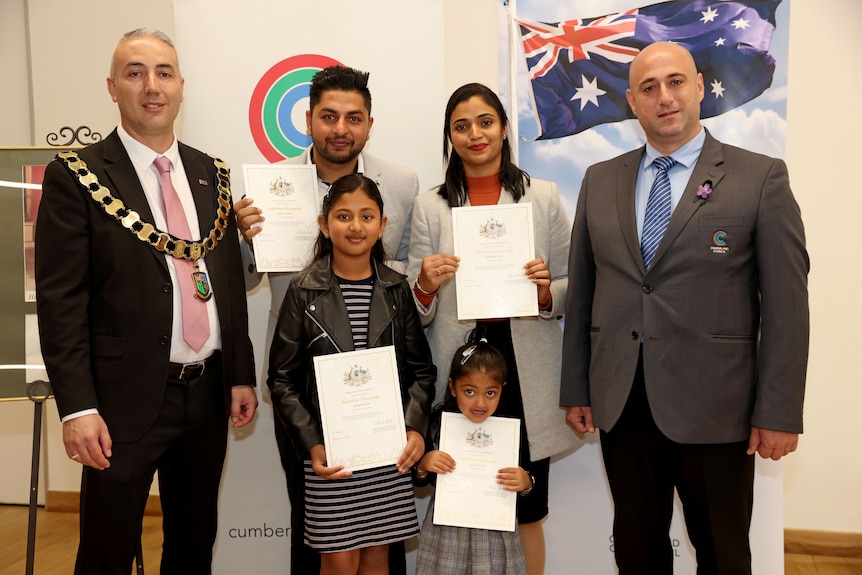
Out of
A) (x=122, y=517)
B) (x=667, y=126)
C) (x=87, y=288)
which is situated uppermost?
(x=667, y=126)

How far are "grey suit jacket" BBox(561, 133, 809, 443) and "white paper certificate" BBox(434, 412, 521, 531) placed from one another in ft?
1.44

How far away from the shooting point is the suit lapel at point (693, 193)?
222 centimetres

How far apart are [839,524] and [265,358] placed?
337cm

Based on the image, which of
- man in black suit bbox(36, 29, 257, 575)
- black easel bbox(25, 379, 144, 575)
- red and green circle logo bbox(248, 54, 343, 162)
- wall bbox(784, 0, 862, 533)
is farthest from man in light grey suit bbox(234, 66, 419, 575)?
wall bbox(784, 0, 862, 533)

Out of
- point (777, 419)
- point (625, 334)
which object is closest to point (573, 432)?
point (625, 334)

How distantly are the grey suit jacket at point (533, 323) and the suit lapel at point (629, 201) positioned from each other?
43 centimetres

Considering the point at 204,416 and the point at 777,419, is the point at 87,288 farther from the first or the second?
the point at 777,419

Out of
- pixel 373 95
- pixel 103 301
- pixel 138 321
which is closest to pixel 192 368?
pixel 138 321

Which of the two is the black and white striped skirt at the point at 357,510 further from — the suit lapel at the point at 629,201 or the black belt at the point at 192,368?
the suit lapel at the point at 629,201

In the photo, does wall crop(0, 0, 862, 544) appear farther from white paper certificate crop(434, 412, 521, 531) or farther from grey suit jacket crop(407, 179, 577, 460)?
white paper certificate crop(434, 412, 521, 531)

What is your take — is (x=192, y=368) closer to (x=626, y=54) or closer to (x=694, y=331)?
(x=694, y=331)

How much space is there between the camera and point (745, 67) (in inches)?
129

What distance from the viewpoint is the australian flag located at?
3270 millimetres

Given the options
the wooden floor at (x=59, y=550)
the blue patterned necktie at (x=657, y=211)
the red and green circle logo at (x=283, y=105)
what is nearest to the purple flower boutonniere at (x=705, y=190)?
the blue patterned necktie at (x=657, y=211)
